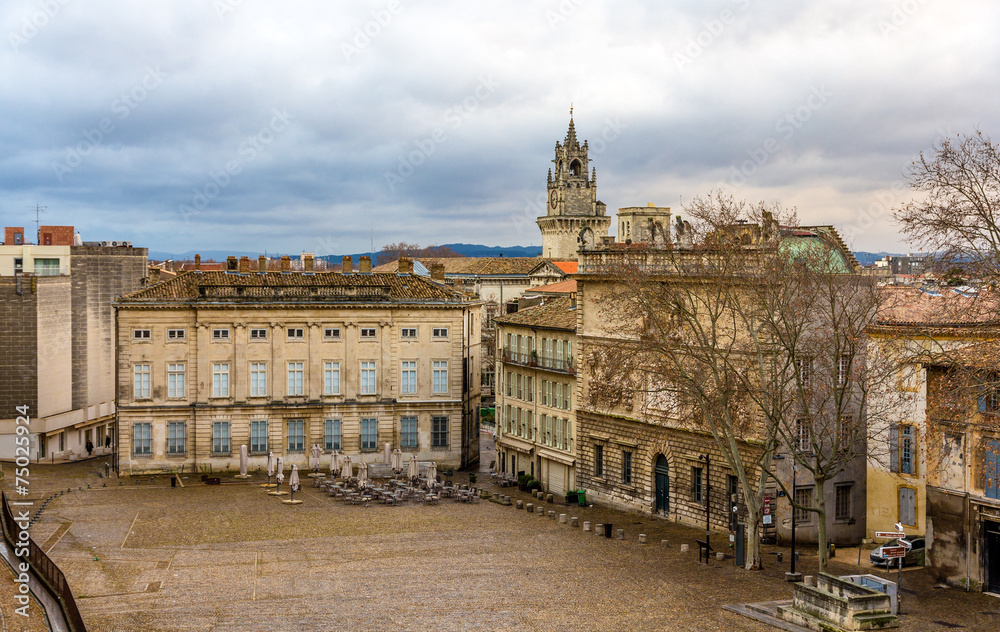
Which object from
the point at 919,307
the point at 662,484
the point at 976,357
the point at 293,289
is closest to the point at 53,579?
the point at 662,484

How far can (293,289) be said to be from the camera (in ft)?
198

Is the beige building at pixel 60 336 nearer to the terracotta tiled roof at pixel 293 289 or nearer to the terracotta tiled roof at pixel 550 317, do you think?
the terracotta tiled roof at pixel 293 289

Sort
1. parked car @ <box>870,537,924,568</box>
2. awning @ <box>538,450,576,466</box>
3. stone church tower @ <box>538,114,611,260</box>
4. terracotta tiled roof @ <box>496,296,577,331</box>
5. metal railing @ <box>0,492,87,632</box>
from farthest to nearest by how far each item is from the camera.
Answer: stone church tower @ <box>538,114,611,260</box>
terracotta tiled roof @ <box>496,296,577,331</box>
awning @ <box>538,450,576,466</box>
parked car @ <box>870,537,924,568</box>
metal railing @ <box>0,492,87,632</box>

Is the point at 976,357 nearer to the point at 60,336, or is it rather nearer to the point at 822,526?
the point at 822,526

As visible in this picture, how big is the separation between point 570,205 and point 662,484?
121177 mm

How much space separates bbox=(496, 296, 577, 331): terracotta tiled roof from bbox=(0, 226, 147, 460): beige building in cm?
2831

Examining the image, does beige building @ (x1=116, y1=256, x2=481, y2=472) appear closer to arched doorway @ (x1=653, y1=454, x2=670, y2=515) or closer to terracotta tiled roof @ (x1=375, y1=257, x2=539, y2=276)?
arched doorway @ (x1=653, y1=454, x2=670, y2=515)

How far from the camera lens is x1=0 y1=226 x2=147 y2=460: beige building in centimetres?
6259

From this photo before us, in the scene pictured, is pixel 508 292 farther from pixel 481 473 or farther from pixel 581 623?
pixel 581 623

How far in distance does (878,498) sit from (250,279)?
37984 millimetres

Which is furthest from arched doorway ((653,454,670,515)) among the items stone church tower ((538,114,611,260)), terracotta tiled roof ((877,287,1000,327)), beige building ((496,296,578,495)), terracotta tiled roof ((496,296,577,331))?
stone church tower ((538,114,611,260))

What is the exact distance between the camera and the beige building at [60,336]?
62.6 metres

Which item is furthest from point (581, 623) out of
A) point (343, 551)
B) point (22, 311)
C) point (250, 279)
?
point (22, 311)

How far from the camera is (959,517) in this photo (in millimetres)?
35156
